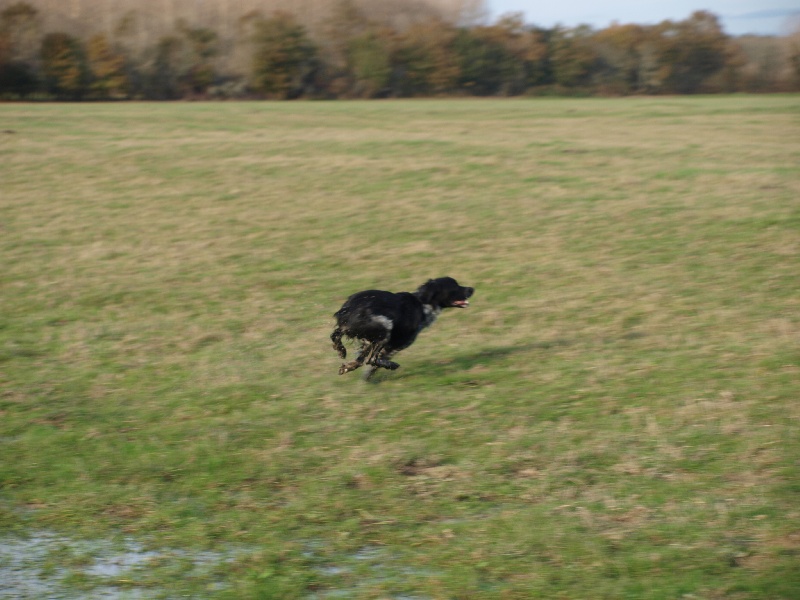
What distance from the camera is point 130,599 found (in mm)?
5328

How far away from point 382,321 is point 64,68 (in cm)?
4298

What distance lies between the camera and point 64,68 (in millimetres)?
46844

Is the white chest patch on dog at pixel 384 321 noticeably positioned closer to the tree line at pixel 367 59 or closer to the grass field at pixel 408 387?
the grass field at pixel 408 387

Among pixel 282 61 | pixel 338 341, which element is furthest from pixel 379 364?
pixel 282 61

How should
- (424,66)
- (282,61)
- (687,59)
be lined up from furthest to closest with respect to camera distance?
1. (687,59)
2. (424,66)
3. (282,61)

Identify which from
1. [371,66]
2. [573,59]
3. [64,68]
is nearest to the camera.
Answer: [64,68]

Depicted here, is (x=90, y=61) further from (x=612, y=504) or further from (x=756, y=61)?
(x=612, y=504)

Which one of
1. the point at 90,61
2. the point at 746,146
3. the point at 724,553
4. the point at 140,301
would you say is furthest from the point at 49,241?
the point at 90,61

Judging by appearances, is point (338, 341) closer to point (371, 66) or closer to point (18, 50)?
point (371, 66)

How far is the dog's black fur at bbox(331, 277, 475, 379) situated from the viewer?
29.8ft

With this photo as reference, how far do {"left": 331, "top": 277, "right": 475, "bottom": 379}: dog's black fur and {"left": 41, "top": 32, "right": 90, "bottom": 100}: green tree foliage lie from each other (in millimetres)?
41836

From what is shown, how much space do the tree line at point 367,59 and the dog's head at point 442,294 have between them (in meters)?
40.8

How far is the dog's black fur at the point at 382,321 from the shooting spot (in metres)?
9.09

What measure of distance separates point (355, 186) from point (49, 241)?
6.75m
